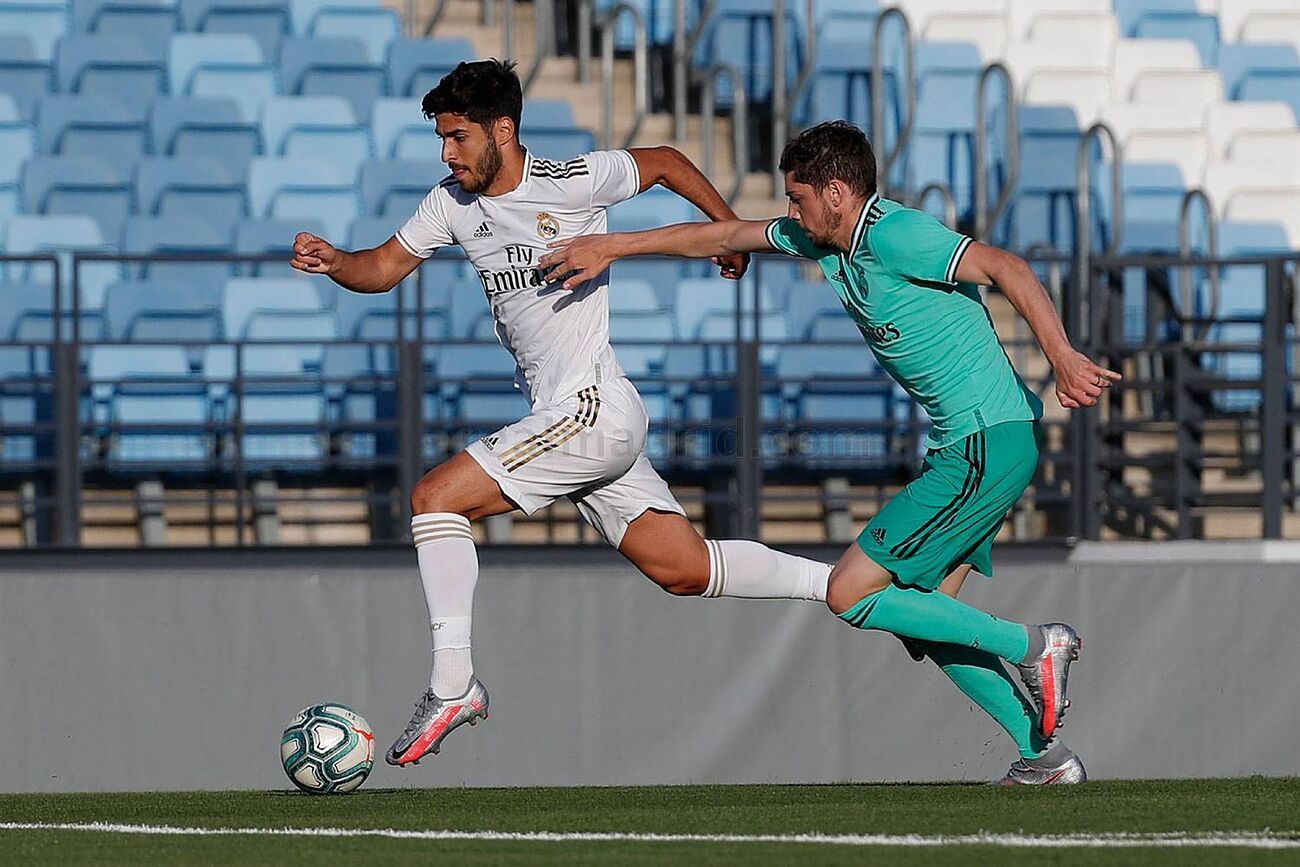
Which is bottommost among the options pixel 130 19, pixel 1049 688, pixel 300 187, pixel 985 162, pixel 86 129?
pixel 1049 688

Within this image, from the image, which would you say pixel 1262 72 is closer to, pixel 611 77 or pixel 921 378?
pixel 611 77

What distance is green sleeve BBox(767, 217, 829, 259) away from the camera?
18.8 feet

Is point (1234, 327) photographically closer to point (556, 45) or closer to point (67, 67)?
point (556, 45)

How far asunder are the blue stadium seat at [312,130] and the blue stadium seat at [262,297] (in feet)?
4.25

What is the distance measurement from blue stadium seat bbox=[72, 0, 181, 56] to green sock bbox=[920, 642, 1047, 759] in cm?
742

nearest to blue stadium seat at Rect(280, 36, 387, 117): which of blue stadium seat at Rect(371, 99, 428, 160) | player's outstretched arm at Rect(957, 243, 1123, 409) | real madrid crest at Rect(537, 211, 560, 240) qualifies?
blue stadium seat at Rect(371, 99, 428, 160)

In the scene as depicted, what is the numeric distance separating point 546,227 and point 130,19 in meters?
6.67

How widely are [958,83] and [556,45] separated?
2455 millimetres

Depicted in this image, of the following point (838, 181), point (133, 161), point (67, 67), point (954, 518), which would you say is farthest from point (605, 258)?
point (67, 67)

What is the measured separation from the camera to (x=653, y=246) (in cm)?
572

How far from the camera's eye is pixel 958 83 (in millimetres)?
12422

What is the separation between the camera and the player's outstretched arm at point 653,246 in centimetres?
570

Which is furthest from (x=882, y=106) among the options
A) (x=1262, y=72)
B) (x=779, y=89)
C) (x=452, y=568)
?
(x=452, y=568)

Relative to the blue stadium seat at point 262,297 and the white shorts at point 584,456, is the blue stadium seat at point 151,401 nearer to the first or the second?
the blue stadium seat at point 262,297
